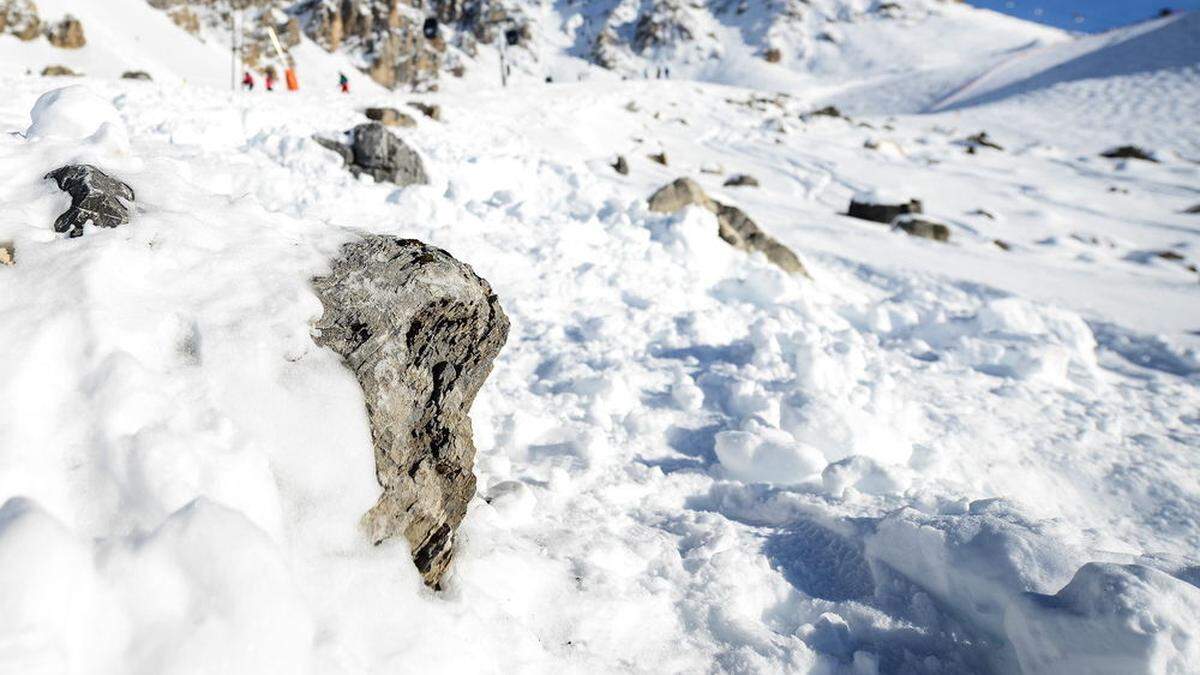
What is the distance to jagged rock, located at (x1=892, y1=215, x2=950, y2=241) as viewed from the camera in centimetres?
969

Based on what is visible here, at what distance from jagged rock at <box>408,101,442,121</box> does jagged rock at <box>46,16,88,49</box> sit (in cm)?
2812

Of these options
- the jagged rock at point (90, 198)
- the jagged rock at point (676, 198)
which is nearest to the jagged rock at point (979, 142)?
the jagged rock at point (676, 198)

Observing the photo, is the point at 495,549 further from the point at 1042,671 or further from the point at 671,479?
the point at 1042,671

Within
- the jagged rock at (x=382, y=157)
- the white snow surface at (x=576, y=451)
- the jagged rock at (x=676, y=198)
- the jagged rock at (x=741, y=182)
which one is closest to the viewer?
the white snow surface at (x=576, y=451)

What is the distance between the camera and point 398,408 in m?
1.94

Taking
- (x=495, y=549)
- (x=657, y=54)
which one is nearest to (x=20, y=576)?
(x=495, y=549)

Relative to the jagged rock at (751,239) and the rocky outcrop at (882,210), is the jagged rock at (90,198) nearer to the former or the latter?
the jagged rock at (751,239)

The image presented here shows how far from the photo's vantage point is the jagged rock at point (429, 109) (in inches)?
524

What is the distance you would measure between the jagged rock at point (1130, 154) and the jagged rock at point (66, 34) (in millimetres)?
44394

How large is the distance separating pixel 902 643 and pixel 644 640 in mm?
934

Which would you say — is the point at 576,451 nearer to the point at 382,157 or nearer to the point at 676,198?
the point at 382,157

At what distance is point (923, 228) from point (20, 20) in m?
41.1

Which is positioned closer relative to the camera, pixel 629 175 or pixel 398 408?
pixel 398 408

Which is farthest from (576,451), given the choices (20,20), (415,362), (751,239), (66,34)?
(20,20)
